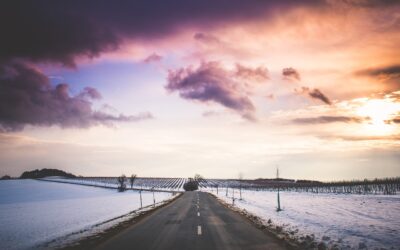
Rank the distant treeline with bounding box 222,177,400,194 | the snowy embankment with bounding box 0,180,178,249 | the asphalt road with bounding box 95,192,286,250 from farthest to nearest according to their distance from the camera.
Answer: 1. the distant treeline with bounding box 222,177,400,194
2. the snowy embankment with bounding box 0,180,178,249
3. the asphalt road with bounding box 95,192,286,250

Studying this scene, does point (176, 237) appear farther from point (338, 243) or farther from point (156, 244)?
point (338, 243)

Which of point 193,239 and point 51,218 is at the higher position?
point 193,239

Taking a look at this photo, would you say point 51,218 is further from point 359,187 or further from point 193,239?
point 359,187

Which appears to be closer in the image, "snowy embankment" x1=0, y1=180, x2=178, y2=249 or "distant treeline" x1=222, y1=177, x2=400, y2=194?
"snowy embankment" x1=0, y1=180, x2=178, y2=249

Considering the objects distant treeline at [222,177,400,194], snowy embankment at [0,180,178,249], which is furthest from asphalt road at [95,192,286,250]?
distant treeline at [222,177,400,194]

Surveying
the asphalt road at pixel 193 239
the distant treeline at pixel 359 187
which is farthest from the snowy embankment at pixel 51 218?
the distant treeline at pixel 359 187

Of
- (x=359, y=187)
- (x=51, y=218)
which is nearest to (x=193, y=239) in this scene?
(x=51, y=218)

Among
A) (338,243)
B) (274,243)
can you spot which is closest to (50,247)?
(274,243)

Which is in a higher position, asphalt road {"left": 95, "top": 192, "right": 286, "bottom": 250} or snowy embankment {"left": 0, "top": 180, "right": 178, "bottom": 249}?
asphalt road {"left": 95, "top": 192, "right": 286, "bottom": 250}

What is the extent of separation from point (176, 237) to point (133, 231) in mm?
3023

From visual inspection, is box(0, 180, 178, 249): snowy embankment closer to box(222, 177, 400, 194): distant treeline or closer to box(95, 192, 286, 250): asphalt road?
box(95, 192, 286, 250): asphalt road

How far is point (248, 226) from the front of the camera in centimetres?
1627

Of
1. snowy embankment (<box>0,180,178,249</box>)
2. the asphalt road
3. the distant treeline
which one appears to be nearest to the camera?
the asphalt road

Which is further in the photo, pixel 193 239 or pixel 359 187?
pixel 359 187
